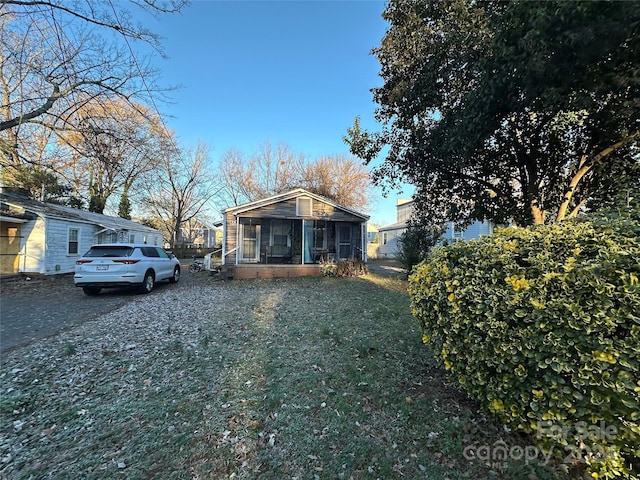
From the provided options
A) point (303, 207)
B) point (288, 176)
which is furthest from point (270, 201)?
point (288, 176)

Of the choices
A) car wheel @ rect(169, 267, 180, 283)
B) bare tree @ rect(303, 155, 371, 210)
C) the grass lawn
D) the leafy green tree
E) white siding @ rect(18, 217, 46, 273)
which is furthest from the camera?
bare tree @ rect(303, 155, 371, 210)

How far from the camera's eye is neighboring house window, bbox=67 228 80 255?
1446 cm

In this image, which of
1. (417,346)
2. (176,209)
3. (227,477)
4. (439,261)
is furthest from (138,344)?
(176,209)

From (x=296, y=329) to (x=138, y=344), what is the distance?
8.35 feet

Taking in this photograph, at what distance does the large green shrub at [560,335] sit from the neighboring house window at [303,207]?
12.1m

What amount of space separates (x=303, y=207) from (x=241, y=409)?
471 inches

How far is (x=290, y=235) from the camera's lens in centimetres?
1542

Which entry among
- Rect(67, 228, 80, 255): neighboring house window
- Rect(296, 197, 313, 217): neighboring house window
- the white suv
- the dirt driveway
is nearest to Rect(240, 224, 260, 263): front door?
Rect(296, 197, 313, 217): neighboring house window

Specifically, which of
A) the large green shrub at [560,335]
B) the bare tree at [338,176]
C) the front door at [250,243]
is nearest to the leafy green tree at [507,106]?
the large green shrub at [560,335]

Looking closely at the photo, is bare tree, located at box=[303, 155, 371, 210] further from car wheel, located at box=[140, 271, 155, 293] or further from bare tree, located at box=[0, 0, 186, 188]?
bare tree, located at box=[0, 0, 186, 188]

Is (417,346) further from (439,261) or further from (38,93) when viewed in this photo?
(38,93)

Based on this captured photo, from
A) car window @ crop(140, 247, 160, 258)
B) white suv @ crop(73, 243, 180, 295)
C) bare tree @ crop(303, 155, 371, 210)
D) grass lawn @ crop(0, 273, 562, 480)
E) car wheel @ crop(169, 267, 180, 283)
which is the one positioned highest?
bare tree @ crop(303, 155, 371, 210)

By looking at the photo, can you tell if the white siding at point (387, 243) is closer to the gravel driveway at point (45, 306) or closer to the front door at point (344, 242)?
the front door at point (344, 242)

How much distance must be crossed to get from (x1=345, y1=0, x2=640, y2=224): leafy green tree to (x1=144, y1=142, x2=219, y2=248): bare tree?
967 inches
